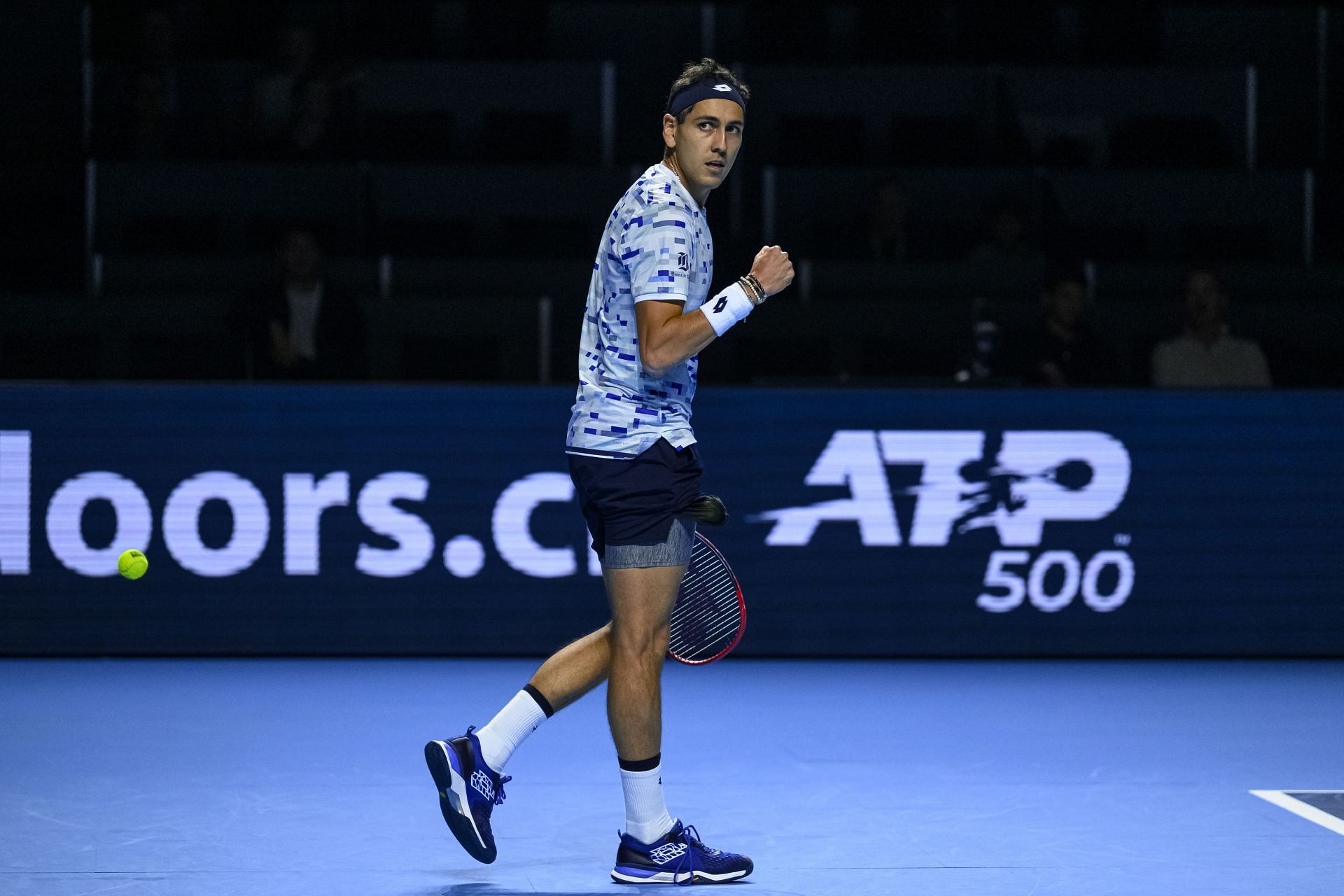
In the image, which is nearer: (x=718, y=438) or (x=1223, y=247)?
(x=718, y=438)

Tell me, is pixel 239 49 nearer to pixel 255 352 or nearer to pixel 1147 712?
pixel 255 352

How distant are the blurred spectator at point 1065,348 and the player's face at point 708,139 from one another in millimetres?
4600

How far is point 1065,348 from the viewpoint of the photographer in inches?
321

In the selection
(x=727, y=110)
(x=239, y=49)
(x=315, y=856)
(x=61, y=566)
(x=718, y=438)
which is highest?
(x=239, y=49)

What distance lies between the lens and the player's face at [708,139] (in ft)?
12.2

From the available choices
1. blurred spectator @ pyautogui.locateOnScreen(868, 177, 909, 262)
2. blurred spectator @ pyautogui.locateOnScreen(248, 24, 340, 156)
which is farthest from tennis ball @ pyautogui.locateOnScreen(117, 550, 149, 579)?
blurred spectator @ pyautogui.locateOnScreen(868, 177, 909, 262)

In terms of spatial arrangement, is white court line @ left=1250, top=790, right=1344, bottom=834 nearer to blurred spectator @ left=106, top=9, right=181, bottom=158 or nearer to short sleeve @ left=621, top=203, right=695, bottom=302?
short sleeve @ left=621, top=203, right=695, bottom=302

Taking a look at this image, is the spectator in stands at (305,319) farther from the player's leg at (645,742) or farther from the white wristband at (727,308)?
the white wristband at (727,308)

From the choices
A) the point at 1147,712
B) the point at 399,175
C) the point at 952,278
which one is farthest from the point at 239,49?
the point at 1147,712

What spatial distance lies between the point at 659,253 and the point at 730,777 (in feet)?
6.05

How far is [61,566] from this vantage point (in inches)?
269

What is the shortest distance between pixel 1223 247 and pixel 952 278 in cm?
203

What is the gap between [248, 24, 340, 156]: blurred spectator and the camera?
10.4 metres

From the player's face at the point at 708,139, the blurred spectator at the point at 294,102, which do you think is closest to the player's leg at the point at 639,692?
the player's face at the point at 708,139
